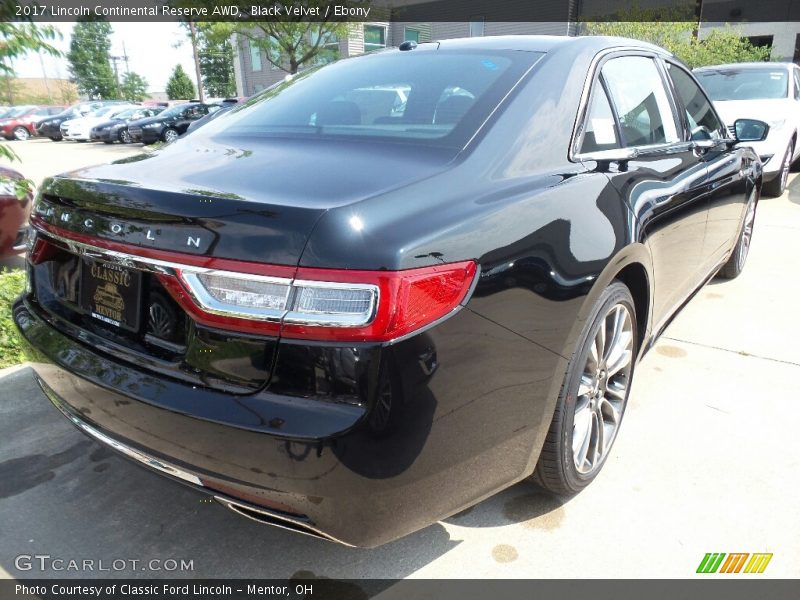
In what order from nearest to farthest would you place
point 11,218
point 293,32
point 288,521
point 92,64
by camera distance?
1. point 288,521
2. point 11,218
3. point 293,32
4. point 92,64

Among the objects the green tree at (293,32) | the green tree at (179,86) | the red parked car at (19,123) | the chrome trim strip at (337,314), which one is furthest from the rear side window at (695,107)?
the green tree at (179,86)

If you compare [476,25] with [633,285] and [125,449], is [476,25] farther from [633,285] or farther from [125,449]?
[125,449]

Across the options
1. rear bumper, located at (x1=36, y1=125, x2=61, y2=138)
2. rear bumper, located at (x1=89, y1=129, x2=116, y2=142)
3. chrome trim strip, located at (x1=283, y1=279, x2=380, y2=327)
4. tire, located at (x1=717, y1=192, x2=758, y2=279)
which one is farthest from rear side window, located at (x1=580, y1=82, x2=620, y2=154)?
rear bumper, located at (x1=36, y1=125, x2=61, y2=138)

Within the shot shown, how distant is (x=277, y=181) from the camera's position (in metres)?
1.71

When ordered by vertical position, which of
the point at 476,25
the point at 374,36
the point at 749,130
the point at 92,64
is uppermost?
the point at 92,64

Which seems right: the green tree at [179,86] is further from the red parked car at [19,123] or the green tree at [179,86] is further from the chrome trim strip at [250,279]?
the chrome trim strip at [250,279]

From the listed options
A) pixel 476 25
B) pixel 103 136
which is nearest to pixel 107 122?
pixel 103 136

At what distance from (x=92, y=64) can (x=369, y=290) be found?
286 ft

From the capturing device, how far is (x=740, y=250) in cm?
488

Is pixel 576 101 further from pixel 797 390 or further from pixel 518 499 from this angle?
pixel 797 390

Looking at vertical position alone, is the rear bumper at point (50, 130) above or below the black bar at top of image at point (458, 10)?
below

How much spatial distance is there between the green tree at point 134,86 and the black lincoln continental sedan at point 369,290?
83967 mm

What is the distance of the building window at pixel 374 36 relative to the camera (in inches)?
1117

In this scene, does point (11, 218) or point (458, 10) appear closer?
point (11, 218)
